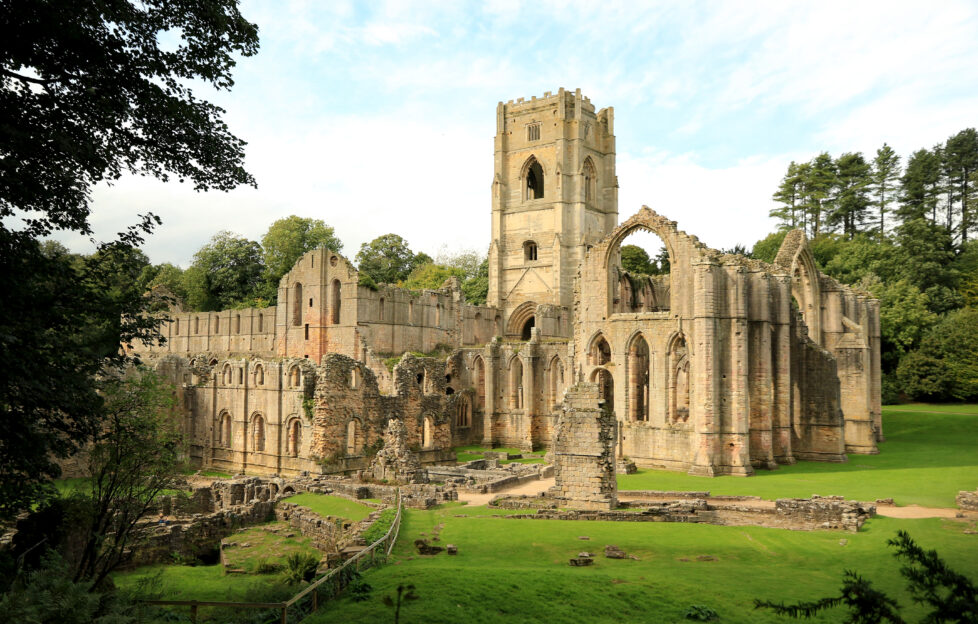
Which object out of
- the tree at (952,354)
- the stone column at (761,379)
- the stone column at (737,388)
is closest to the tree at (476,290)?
the tree at (952,354)

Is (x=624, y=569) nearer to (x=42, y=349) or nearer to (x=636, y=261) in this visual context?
(x=42, y=349)

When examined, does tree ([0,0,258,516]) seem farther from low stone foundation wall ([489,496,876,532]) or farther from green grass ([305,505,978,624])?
low stone foundation wall ([489,496,876,532])

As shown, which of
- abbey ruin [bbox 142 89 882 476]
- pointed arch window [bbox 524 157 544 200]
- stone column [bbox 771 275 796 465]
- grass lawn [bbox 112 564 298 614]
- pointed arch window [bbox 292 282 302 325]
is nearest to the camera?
grass lawn [bbox 112 564 298 614]

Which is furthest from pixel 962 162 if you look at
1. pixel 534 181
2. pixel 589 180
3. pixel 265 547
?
pixel 265 547

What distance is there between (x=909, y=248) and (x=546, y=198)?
25.7 meters

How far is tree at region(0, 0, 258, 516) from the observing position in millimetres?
9320

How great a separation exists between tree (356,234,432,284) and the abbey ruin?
2304 centimetres

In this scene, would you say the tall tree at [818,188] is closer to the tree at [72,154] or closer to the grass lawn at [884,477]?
the grass lawn at [884,477]

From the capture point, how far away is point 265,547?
750 inches

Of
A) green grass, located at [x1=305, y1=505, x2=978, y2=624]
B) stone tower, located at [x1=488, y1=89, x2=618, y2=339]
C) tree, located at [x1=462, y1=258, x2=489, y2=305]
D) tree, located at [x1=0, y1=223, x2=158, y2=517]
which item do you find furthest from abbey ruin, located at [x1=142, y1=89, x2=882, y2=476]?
tree, located at [x1=0, y1=223, x2=158, y2=517]

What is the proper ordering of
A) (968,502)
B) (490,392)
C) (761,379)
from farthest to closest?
(490,392), (761,379), (968,502)

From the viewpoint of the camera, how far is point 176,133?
40.0 ft

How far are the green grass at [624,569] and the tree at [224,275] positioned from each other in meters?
47.9

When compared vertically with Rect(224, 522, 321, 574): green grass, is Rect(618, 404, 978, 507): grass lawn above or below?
above
